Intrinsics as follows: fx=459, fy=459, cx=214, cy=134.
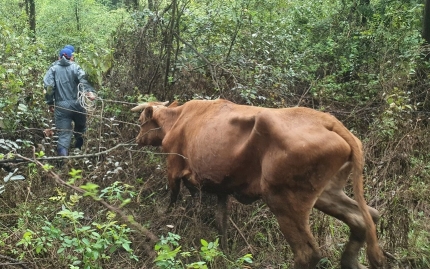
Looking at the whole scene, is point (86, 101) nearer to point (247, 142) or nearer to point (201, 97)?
point (201, 97)

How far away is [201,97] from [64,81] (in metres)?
2.46

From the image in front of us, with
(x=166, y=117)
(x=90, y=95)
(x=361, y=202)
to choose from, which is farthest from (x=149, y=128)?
(x=361, y=202)

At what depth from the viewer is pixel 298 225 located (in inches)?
173

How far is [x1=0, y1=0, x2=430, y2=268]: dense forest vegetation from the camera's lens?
15.7 ft

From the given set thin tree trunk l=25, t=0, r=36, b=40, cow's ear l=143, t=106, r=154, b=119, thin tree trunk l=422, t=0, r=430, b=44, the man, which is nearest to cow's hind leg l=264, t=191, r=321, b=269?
cow's ear l=143, t=106, r=154, b=119

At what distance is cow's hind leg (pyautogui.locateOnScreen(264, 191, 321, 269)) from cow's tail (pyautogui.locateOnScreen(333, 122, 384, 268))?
445mm

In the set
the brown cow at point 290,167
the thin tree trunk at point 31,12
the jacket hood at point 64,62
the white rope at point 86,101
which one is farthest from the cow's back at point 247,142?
the thin tree trunk at point 31,12

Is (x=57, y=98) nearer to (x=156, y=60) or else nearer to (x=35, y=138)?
(x=35, y=138)

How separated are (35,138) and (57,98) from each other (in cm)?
80

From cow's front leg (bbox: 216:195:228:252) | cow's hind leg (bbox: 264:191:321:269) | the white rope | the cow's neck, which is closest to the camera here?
cow's hind leg (bbox: 264:191:321:269)

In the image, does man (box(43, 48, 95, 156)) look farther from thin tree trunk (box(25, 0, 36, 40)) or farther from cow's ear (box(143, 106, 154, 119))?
thin tree trunk (box(25, 0, 36, 40))

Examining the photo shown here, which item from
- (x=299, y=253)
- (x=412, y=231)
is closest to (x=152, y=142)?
(x=299, y=253)

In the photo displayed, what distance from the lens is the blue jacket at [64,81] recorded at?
807cm

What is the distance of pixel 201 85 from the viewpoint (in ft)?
28.0
